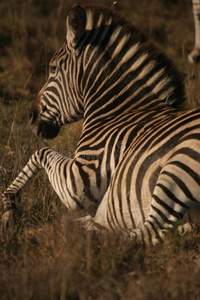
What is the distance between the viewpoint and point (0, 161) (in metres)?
5.02

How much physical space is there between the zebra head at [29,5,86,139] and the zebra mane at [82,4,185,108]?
0.58 feet

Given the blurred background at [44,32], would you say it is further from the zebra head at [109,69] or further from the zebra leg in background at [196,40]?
the zebra head at [109,69]

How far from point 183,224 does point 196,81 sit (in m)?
4.67

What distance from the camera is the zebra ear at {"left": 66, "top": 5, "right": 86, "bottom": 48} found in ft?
13.2

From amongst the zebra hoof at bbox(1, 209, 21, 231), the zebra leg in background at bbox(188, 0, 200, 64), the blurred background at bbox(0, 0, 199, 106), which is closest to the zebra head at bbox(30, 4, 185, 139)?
the zebra hoof at bbox(1, 209, 21, 231)

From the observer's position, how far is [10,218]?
11.9ft

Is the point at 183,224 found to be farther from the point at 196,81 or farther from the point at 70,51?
the point at 196,81

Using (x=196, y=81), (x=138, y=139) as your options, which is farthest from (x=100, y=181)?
(x=196, y=81)

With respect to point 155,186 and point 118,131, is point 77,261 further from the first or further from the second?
point 118,131

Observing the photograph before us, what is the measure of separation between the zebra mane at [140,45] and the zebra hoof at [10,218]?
5.45ft

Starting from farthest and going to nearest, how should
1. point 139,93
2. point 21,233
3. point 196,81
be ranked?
1. point 196,81
2. point 139,93
3. point 21,233

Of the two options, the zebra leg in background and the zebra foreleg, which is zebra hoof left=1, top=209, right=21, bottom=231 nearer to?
the zebra foreleg

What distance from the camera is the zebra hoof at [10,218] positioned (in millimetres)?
3623

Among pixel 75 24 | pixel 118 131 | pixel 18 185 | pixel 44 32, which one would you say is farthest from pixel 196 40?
pixel 18 185
